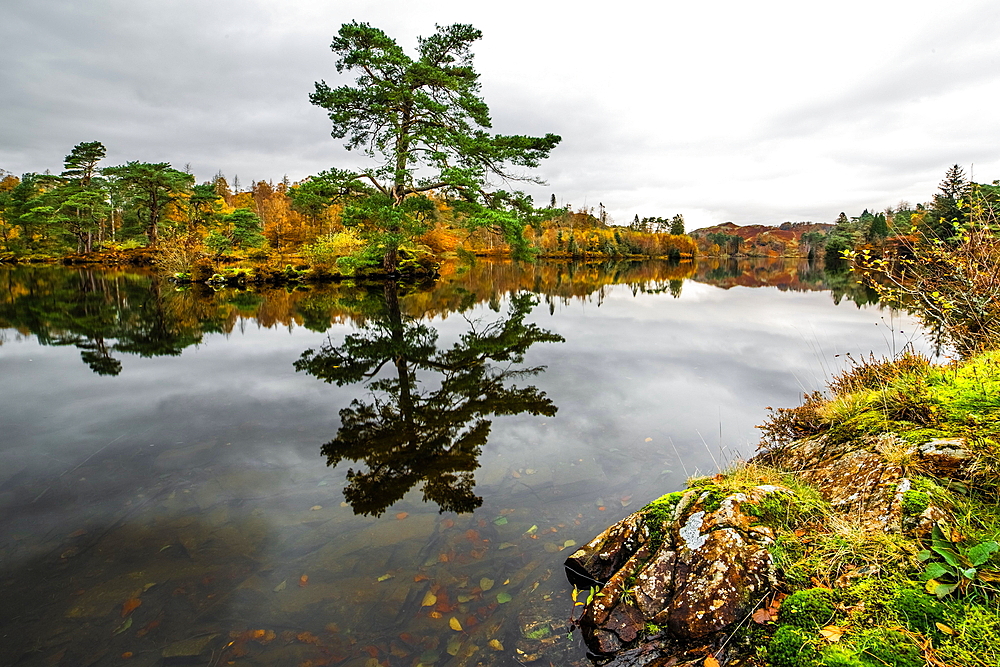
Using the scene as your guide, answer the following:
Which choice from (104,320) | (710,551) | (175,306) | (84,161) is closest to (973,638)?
(710,551)

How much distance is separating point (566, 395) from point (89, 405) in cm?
698

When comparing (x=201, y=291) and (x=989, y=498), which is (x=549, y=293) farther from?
(x=989, y=498)

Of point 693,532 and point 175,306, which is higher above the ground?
point 175,306

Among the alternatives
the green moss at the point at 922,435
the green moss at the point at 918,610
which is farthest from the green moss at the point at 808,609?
the green moss at the point at 922,435

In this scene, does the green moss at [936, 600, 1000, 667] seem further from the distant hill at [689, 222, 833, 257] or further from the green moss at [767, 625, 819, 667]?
the distant hill at [689, 222, 833, 257]

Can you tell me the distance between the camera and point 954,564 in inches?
81.8

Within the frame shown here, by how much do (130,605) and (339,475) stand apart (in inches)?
74.8

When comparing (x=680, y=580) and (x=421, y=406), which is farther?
(x=421, y=406)

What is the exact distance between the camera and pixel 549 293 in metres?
22.3

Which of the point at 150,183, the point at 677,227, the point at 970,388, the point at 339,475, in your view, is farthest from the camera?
the point at 677,227

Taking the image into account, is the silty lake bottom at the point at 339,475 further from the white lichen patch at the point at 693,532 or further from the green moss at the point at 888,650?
the green moss at the point at 888,650

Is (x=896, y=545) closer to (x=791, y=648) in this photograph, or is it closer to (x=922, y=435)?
(x=791, y=648)

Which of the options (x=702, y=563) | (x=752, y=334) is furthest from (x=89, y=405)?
(x=752, y=334)

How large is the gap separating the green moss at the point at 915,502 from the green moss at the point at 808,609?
74 centimetres
